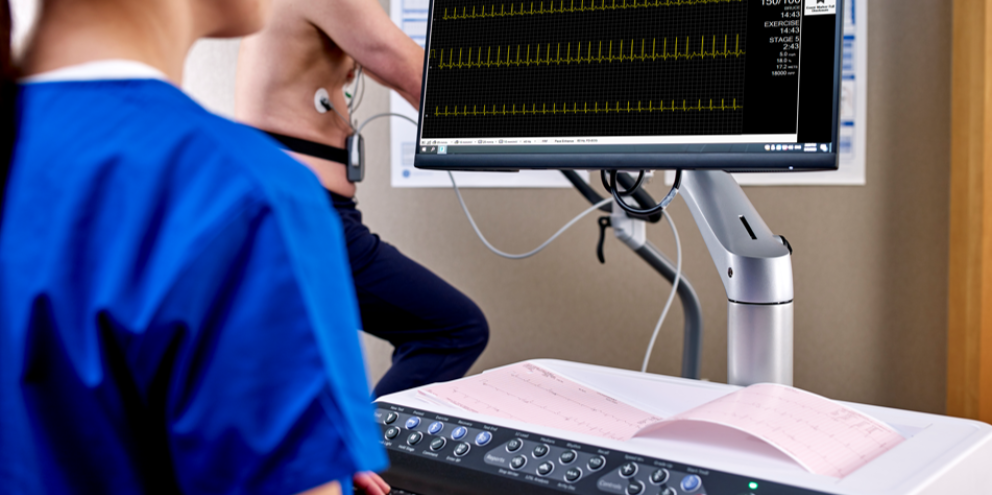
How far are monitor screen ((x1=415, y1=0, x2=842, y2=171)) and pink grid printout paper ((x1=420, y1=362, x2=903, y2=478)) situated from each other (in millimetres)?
251

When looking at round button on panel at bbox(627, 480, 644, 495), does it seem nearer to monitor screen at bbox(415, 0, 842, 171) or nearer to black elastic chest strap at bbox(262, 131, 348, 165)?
monitor screen at bbox(415, 0, 842, 171)

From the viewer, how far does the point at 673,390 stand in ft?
2.83

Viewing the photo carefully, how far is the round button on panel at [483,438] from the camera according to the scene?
68cm

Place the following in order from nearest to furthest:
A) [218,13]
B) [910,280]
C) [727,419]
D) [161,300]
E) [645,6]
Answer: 1. [161,300]
2. [218,13]
3. [727,419]
4. [645,6]
5. [910,280]

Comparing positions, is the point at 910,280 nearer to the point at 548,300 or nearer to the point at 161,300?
the point at 548,300

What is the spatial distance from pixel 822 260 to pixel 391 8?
1.48m

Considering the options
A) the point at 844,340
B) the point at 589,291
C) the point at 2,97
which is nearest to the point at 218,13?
the point at 2,97

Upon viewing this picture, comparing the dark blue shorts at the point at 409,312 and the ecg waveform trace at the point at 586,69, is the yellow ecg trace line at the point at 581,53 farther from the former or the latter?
the dark blue shorts at the point at 409,312

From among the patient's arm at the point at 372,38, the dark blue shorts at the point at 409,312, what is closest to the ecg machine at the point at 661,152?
the patient's arm at the point at 372,38

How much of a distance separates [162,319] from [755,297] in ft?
2.17

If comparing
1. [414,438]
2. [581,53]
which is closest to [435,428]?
[414,438]

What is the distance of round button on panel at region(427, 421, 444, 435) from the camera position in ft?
2.34

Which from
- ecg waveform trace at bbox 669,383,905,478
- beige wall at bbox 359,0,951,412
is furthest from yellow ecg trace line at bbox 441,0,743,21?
beige wall at bbox 359,0,951,412

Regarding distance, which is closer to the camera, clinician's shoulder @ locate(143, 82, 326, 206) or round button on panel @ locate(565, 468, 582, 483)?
clinician's shoulder @ locate(143, 82, 326, 206)
